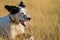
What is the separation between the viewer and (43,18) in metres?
5.26

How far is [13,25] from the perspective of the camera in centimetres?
394

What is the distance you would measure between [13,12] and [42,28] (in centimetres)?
110

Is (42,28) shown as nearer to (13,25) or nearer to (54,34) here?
(54,34)

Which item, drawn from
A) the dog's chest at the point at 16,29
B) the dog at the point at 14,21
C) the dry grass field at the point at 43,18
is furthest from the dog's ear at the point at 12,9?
the dry grass field at the point at 43,18

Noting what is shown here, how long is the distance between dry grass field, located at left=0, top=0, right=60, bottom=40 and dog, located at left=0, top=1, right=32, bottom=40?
2.44 feet

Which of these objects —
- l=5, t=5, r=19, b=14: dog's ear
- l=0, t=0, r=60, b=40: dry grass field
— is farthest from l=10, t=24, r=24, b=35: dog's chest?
l=0, t=0, r=60, b=40: dry grass field

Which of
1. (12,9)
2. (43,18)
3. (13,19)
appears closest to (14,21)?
(13,19)

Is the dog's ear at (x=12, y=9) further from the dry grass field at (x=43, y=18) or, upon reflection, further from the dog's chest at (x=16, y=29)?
the dry grass field at (x=43, y=18)

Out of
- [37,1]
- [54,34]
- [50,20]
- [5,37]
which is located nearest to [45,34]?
[54,34]

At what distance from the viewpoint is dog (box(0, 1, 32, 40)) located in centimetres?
384

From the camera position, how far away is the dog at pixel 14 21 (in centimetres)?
384

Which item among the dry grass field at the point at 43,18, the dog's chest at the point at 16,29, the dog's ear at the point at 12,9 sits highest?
the dog's ear at the point at 12,9

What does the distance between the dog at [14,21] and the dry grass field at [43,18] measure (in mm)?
744

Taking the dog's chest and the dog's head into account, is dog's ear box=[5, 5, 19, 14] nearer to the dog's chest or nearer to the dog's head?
the dog's head
